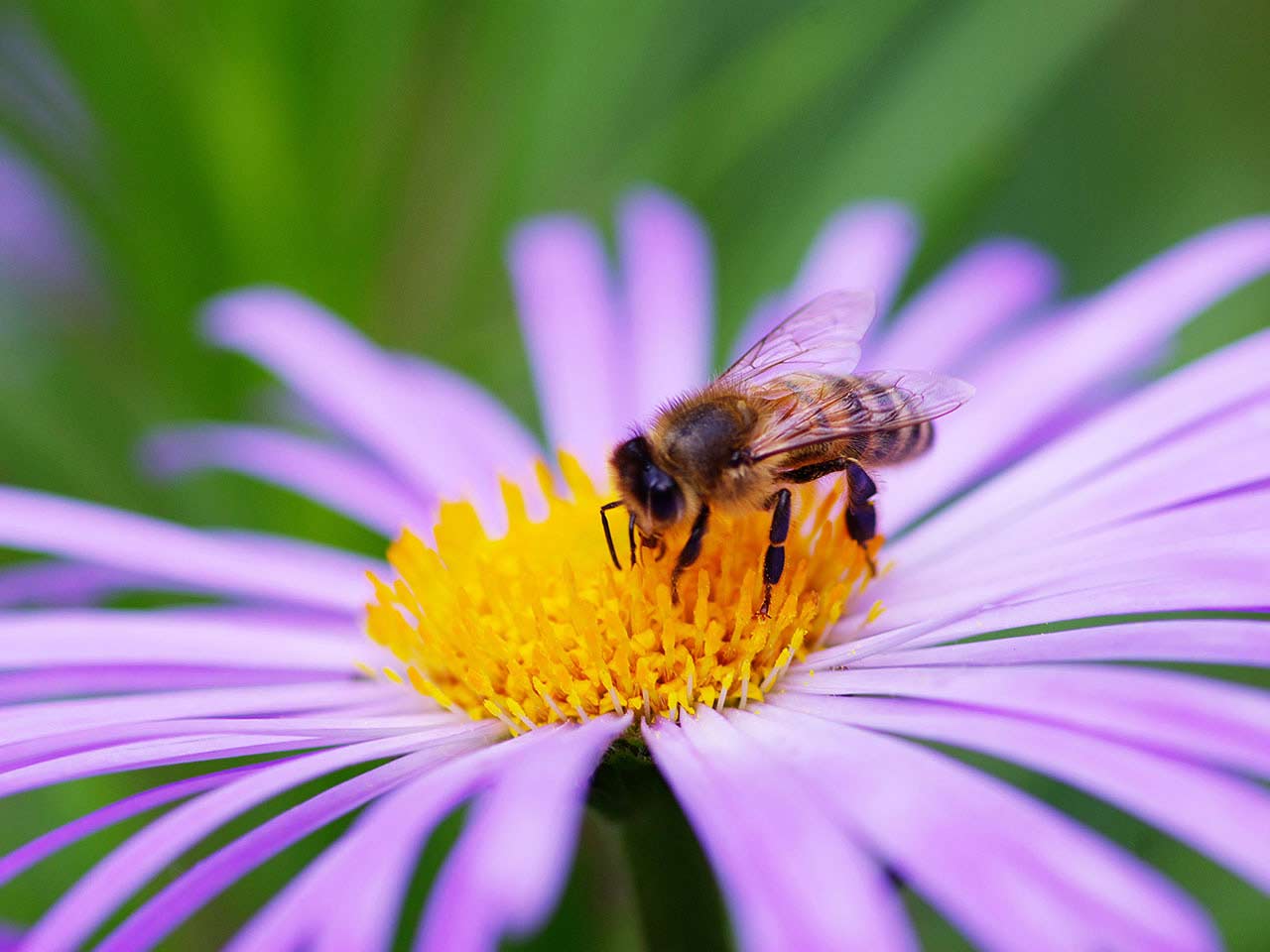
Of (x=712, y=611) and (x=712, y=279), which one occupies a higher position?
(x=712, y=279)

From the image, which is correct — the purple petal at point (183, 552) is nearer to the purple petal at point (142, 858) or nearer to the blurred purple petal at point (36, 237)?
the purple petal at point (142, 858)

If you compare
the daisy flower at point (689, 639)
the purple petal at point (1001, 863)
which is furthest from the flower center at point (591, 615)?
the purple petal at point (1001, 863)

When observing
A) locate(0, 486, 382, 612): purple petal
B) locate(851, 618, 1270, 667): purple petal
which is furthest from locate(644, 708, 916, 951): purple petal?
locate(0, 486, 382, 612): purple petal

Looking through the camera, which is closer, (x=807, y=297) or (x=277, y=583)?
(x=277, y=583)

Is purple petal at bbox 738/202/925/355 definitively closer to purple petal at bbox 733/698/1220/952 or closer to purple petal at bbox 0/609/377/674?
purple petal at bbox 0/609/377/674

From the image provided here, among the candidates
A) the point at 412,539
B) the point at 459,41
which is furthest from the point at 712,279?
the point at 412,539

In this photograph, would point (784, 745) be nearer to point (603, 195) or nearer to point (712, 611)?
point (712, 611)
